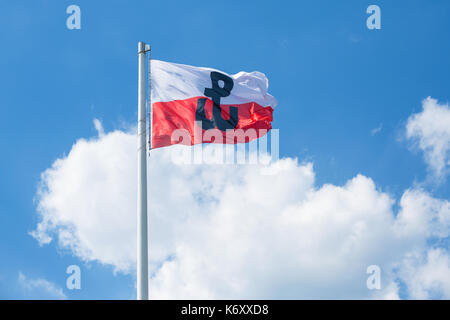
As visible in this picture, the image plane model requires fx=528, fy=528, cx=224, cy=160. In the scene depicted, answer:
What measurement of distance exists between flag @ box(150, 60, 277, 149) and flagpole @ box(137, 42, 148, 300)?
497 mm

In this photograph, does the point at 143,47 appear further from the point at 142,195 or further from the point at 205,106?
the point at 142,195

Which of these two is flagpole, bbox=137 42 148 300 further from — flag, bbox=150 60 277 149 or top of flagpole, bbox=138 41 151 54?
flag, bbox=150 60 277 149

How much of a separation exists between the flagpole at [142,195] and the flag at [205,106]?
0.50 metres

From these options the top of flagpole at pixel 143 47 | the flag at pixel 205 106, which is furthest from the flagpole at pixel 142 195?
the flag at pixel 205 106

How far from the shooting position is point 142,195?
16.2 metres

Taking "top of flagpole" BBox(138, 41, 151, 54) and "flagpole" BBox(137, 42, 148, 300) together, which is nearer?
"flagpole" BBox(137, 42, 148, 300)

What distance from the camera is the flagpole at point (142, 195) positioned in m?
15.2

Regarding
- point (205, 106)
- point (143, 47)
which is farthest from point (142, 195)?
point (143, 47)

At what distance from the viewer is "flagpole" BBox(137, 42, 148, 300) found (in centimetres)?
1518

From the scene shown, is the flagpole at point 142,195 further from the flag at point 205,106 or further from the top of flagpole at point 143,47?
the flag at point 205,106

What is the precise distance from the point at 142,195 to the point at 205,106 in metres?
4.48

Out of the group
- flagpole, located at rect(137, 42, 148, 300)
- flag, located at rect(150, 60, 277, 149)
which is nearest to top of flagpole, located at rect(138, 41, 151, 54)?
flagpole, located at rect(137, 42, 148, 300)

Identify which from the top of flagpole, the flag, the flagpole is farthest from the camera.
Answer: the top of flagpole
